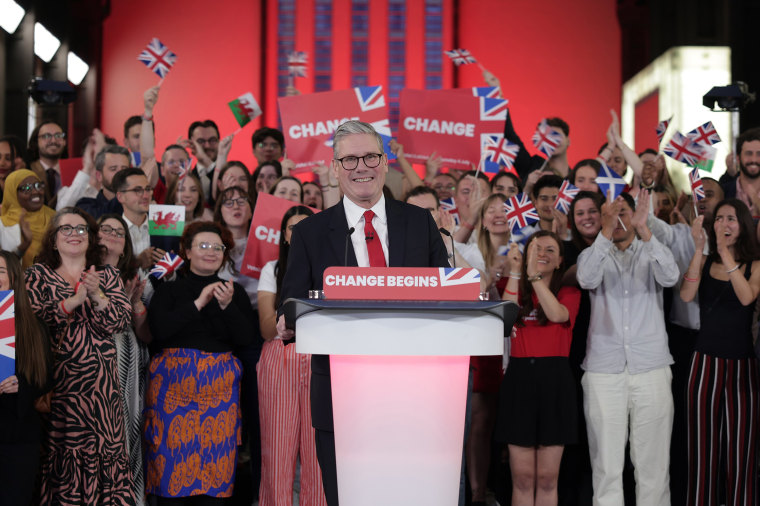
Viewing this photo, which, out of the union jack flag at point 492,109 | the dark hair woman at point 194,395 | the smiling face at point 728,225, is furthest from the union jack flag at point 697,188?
the dark hair woman at point 194,395

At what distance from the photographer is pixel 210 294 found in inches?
161

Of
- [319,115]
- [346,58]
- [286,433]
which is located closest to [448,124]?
[319,115]

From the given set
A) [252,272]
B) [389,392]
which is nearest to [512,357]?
[252,272]

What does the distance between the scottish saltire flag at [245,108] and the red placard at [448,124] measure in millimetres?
1026

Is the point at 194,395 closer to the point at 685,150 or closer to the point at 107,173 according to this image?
the point at 107,173

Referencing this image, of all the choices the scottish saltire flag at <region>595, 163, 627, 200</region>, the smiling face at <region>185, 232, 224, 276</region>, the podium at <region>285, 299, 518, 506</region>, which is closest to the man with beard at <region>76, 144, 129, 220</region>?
the smiling face at <region>185, 232, 224, 276</region>

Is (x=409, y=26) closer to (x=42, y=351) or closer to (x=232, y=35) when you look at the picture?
(x=232, y=35)

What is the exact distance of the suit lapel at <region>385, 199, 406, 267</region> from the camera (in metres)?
2.46

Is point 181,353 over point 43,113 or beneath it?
beneath

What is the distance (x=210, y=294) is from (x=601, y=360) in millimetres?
1820

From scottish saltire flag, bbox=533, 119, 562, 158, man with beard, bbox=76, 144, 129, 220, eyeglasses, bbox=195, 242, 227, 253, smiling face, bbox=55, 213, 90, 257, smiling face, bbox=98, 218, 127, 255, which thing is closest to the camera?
smiling face, bbox=55, 213, 90, 257

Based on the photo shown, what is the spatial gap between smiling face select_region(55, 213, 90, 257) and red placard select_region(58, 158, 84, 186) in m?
1.67

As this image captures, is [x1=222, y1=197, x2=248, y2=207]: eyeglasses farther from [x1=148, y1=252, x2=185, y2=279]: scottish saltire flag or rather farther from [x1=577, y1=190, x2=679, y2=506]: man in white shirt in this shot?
[x1=577, y1=190, x2=679, y2=506]: man in white shirt

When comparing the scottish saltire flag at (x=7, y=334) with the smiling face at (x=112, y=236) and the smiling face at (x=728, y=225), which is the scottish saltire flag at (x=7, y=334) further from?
the smiling face at (x=728, y=225)
